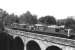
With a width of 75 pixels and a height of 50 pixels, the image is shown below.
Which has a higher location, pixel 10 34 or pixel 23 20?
pixel 23 20

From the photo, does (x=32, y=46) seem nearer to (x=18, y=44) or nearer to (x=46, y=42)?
(x=18, y=44)

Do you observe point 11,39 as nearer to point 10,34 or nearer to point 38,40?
point 10,34

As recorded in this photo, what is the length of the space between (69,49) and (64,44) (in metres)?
1.01

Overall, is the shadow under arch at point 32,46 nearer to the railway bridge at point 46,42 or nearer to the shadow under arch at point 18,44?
the railway bridge at point 46,42

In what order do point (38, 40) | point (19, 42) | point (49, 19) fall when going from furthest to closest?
point (49, 19) < point (19, 42) < point (38, 40)

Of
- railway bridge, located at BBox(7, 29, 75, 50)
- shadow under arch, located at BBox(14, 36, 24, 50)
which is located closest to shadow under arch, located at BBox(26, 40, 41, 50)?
railway bridge, located at BBox(7, 29, 75, 50)

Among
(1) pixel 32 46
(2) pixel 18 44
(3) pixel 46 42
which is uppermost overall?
(3) pixel 46 42

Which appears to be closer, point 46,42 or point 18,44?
point 46,42

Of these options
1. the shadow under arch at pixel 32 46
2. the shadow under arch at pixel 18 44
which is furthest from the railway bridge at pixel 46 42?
the shadow under arch at pixel 18 44

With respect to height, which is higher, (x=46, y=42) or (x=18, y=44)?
(x=46, y=42)

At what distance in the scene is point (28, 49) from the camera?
23.1 meters

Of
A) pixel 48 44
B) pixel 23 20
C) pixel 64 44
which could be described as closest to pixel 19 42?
pixel 48 44

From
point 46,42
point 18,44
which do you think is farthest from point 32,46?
point 46,42

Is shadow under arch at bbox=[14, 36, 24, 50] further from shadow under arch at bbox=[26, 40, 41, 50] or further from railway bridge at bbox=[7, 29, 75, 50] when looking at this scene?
shadow under arch at bbox=[26, 40, 41, 50]
